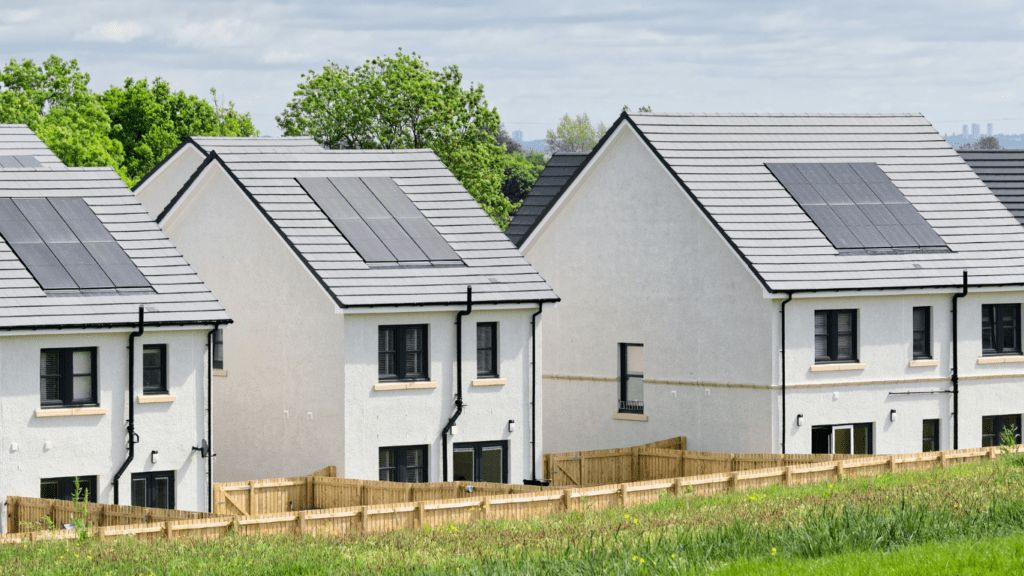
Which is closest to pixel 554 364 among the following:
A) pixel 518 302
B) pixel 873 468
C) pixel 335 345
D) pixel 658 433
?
→ pixel 658 433

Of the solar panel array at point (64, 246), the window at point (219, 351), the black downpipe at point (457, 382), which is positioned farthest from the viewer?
the window at point (219, 351)

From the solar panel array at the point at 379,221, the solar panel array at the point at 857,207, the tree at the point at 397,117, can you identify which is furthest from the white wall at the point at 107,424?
the tree at the point at 397,117

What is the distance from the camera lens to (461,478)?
33.4 m

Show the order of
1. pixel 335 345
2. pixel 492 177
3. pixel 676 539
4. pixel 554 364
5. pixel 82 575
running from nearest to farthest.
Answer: pixel 82 575
pixel 676 539
pixel 335 345
pixel 554 364
pixel 492 177

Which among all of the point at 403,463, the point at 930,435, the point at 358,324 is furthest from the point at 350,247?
the point at 930,435

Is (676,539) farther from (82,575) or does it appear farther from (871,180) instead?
(871,180)

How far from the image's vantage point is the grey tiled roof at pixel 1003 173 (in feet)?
138

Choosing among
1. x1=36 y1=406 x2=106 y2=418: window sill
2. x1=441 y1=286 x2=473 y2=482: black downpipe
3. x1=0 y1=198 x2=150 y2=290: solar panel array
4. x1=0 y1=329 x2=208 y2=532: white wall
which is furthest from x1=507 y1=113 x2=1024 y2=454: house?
x1=36 y1=406 x2=106 y2=418: window sill

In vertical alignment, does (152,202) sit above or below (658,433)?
above

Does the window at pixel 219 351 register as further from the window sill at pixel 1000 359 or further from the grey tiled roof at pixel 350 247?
the window sill at pixel 1000 359

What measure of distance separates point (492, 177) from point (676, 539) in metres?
62.2

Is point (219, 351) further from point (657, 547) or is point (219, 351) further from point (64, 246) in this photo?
point (657, 547)

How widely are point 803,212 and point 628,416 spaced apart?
266 inches

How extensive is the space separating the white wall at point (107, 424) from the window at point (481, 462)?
243 inches
